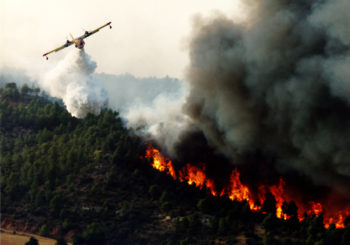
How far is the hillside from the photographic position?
9225 cm

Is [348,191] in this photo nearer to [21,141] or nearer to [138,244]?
[138,244]

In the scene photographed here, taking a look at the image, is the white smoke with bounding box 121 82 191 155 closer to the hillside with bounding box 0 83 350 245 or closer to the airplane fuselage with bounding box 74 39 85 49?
the hillside with bounding box 0 83 350 245

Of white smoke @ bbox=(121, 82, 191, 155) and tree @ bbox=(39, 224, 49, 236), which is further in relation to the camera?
white smoke @ bbox=(121, 82, 191, 155)

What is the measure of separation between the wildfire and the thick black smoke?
369 centimetres

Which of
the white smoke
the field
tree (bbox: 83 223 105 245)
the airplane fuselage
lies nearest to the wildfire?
the white smoke

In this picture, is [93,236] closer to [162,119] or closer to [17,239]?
[17,239]

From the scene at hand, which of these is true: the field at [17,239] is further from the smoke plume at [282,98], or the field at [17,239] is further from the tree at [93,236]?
the smoke plume at [282,98]

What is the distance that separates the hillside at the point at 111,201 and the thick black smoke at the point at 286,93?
7.76 meters

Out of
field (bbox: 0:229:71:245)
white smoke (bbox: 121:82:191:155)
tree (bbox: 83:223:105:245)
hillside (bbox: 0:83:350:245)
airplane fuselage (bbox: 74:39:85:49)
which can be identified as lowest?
field (bbox: 0:229:71:245)

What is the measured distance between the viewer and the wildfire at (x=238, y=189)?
309 ft

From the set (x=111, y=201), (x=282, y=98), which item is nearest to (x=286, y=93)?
(x=282, y=98)

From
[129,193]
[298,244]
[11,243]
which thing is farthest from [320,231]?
[11,243]

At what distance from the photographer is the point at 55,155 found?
4796 inches

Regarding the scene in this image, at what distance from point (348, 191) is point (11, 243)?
48.2m
